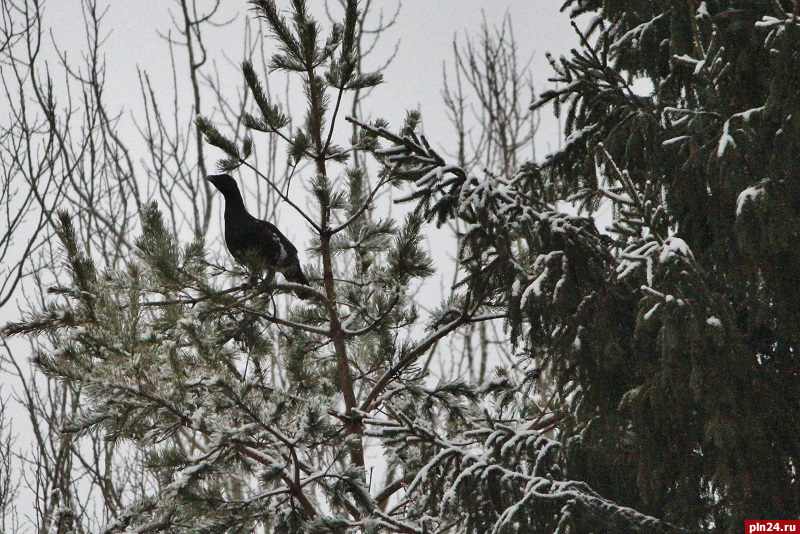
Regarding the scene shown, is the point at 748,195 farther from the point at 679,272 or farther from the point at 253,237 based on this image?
the point at 253,237

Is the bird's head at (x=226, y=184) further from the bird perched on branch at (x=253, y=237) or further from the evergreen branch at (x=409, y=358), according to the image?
the evergreen branch at (x=409, y=358)

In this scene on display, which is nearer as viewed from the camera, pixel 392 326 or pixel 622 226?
pixel 622 226

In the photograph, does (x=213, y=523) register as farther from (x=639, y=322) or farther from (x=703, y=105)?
(x=703, y=105)

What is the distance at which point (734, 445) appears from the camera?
2.29 metres

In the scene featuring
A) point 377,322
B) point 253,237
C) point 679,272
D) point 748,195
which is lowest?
point 679,272

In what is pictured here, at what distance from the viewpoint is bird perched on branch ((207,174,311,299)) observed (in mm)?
4898

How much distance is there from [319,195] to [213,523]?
1.60 metres

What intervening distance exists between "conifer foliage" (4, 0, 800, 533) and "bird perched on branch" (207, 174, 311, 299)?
0.67 m

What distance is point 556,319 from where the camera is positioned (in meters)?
2.80

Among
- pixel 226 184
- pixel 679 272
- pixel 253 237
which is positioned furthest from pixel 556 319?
pixel 226 184

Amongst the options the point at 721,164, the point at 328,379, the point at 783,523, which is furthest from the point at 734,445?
the point at 328,379

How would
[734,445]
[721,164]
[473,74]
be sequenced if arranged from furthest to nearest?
[473,74], [721,164], [734,445]

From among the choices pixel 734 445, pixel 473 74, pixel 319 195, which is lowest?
pixel 734 445

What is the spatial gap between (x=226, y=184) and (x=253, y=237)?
1.74 feet
